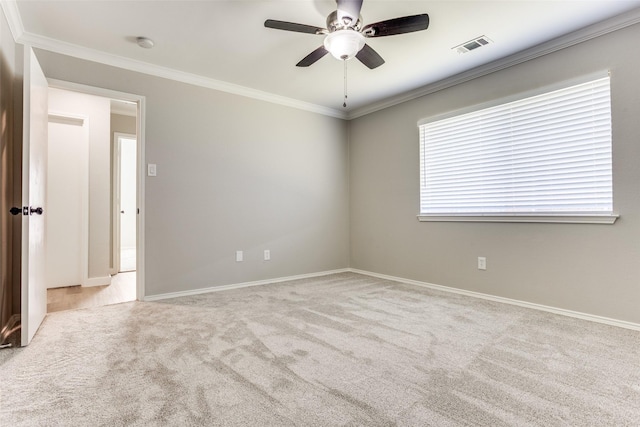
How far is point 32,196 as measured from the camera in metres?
2.25

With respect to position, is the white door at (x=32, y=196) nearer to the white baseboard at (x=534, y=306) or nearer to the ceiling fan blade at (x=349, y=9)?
the ceiling fan blade at (x=349, y=9)

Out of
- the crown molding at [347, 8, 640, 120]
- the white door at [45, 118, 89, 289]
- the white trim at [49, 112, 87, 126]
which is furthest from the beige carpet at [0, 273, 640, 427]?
the white trim at [49, 112, 87, 126]

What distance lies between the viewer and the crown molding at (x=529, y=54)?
8.21 ft

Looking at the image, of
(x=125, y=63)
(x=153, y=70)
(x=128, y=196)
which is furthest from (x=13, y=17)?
(x=128, y=196)

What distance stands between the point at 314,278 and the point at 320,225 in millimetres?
799

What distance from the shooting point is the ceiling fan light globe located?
86.3 inches

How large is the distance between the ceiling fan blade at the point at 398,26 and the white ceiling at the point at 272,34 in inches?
13.2

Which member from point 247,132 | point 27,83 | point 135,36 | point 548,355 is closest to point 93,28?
point 135,36

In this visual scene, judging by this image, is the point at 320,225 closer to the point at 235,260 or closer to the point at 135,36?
the point at 235,260

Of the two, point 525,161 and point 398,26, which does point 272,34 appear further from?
point 525,161

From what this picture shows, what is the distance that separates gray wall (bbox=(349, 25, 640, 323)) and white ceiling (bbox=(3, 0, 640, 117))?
283mm

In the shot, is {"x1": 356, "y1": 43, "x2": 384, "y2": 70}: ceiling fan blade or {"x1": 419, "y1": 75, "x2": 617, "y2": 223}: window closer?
{"x1": 356, "y1": 43, "x2": 384, "y2": 70}: ceiling fan blade

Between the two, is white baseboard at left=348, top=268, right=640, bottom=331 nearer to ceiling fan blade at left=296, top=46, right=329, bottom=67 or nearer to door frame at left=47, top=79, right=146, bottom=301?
ceiling fan blade at left=296, top=46, right=329, bottom=67

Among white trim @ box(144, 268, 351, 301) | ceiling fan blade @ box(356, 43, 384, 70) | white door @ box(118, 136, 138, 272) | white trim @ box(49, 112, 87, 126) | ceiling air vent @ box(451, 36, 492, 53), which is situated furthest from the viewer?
white door @ box(118, 136, 138, 272)
